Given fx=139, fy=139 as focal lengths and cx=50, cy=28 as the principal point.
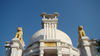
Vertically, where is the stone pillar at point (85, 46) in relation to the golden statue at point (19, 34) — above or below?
below

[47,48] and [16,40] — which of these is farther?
[16,40]

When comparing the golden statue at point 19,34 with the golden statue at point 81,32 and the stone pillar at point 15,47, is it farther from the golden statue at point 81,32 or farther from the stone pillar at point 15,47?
the golden statue at point 81,32

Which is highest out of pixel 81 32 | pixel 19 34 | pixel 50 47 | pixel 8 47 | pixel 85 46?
pixel 81 32

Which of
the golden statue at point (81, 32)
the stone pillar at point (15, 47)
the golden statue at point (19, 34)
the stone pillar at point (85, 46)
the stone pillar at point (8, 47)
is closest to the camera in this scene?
the stone pillar at point (85, 46)

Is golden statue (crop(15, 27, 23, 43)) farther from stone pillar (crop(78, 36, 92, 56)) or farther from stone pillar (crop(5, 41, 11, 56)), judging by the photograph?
stone pillar (crop(78, 36, 92, 56))

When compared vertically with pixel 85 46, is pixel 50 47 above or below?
below

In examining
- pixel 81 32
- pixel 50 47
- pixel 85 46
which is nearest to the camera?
pixel 50 47

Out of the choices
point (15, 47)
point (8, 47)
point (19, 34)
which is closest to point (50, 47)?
point (15, 47)

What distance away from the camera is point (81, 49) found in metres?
23.2

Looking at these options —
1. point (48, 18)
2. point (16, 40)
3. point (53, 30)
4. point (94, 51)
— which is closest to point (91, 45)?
point (94, 51)

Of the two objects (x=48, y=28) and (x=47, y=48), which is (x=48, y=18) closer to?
(x=48, y=28)

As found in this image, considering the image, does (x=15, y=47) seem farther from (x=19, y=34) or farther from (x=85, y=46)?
(x=85, y=46)

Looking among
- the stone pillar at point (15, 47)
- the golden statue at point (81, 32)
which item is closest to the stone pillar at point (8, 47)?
the stone pillar at point (15, 47)

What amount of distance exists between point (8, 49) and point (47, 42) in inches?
285
